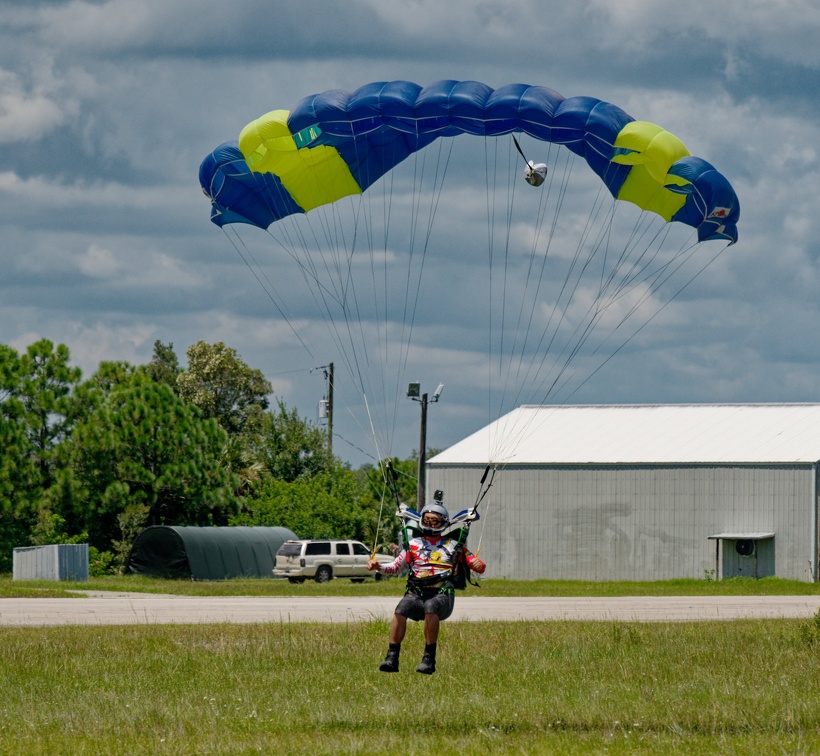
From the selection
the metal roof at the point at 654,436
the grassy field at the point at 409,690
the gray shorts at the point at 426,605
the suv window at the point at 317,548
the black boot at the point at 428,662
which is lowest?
the suv window at the point at 317,548

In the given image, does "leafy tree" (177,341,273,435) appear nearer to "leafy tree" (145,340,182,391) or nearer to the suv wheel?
"leafy tree" (145,340,182,391)

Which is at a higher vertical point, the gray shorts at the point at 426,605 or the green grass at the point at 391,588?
the gray shorts at the point at 426,605

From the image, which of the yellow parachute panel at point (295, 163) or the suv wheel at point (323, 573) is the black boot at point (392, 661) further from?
the suv wheel at point (323, 573)

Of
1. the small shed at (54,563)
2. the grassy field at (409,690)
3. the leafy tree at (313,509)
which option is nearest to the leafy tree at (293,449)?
the leafy tree at (313,509)

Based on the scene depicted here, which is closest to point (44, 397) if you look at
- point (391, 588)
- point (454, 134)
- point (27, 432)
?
point (27, 432)

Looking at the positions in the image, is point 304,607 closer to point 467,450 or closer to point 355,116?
point 355,116

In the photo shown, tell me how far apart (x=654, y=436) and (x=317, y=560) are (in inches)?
602

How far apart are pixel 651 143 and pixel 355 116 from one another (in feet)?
14.0

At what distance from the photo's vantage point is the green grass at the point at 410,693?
11.4 metres

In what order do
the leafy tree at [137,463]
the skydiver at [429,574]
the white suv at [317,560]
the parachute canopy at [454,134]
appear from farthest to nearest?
the leafy tree at [137,463] → the white suv at [317,560] → the parachute canopy at [454,134] → the skydiver at [429,574]

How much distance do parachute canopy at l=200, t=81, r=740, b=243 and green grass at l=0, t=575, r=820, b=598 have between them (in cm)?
1858

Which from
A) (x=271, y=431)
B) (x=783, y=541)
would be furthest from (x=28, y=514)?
(x=783, y=541)

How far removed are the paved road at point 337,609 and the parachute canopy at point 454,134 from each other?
7.91 metres

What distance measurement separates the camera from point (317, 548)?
47.1 metres
